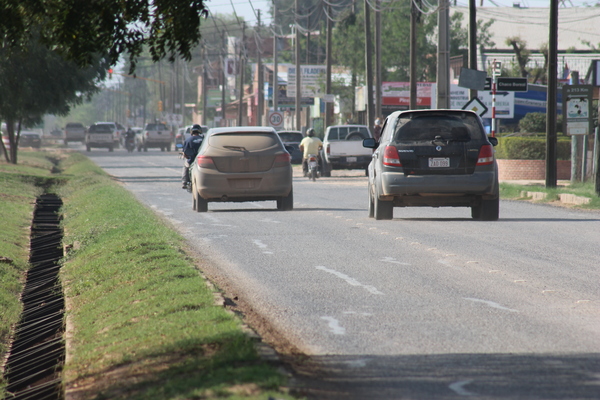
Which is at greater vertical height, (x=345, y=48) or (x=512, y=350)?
(x=345, y=48)

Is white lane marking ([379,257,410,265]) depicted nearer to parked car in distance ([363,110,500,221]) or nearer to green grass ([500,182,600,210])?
parked car in distance ([363,110,500,221])

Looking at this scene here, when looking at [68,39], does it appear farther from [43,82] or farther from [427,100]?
[427,100]

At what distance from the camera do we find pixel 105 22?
24.6ft

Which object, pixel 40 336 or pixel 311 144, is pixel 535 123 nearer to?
pixel 311 144

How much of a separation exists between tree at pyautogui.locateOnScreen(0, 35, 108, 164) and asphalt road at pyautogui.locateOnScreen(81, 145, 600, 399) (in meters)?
19.2

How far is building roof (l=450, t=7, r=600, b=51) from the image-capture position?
7512 centimetres

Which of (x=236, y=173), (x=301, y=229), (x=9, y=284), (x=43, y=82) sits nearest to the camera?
(x=9, y=284)

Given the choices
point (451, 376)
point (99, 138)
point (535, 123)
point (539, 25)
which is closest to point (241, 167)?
point (451, 376)

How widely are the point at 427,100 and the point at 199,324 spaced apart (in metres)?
54.4

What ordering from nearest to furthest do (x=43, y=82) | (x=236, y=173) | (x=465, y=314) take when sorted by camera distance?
(x=465, y=314) → (x=236, y=173) → (x=43, y=82)

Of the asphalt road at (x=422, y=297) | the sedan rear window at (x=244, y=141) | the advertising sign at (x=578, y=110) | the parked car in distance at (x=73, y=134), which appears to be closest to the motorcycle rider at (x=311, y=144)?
the advertising sign at (x=578, y=110)

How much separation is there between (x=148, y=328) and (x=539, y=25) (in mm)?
72882

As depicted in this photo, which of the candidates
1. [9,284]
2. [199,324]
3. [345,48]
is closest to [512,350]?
[199,324]

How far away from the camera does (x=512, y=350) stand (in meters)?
6.81
